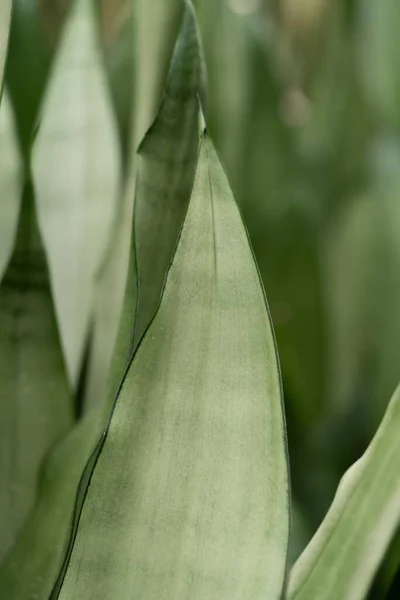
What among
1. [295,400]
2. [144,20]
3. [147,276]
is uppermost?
[144,20]

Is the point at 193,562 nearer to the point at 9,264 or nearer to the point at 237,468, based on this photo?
the point at 237,468

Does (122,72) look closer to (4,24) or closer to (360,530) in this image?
(4,24)

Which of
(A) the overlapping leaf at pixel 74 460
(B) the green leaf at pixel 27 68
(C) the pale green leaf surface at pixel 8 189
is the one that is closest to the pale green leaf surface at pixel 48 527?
(A) the overlapping leaf at pixel 74 460

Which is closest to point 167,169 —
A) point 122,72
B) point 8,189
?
point 8,189

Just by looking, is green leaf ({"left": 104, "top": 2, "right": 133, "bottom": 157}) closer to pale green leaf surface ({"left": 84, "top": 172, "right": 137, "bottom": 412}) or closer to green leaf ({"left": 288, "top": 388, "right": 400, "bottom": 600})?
pale green leaf surface ({"left": 84, "top": 172, "right": 137, "bottom": 412})

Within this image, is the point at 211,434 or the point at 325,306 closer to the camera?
the point at 211,434

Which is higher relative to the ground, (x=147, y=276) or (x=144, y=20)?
(x=144, y=20)

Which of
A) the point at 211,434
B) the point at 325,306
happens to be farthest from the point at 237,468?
the point at 325,306
